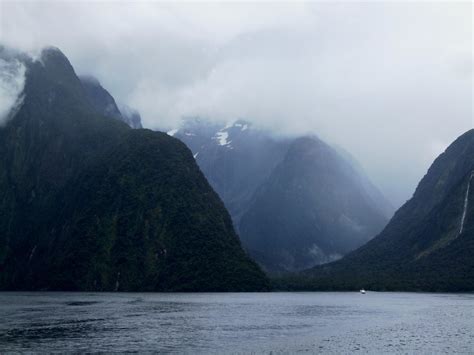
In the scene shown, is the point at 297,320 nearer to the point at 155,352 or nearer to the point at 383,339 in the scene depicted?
the point at 383,339

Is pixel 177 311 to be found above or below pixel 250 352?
above

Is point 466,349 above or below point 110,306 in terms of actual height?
below

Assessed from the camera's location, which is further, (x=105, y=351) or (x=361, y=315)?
(x=361, y=315)

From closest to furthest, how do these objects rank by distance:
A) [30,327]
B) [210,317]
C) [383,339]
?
[383,339] < [30,327] < [210,317]

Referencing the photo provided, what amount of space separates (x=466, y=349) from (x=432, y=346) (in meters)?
5.59

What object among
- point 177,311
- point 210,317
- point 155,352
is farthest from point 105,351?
point 177,311

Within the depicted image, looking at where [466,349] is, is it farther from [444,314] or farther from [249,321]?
[444,314]

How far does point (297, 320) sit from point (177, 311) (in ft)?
112

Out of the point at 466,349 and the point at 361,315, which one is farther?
the point at 361,315

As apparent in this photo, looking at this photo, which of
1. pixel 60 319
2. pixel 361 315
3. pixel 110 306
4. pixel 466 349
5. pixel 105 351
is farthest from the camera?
pixel 110 306

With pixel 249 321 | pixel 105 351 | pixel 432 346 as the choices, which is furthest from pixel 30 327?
pixel 432 346

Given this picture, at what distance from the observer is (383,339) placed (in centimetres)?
10575

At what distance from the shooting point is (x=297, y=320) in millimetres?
140125

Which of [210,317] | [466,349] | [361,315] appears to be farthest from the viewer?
[361,315]
